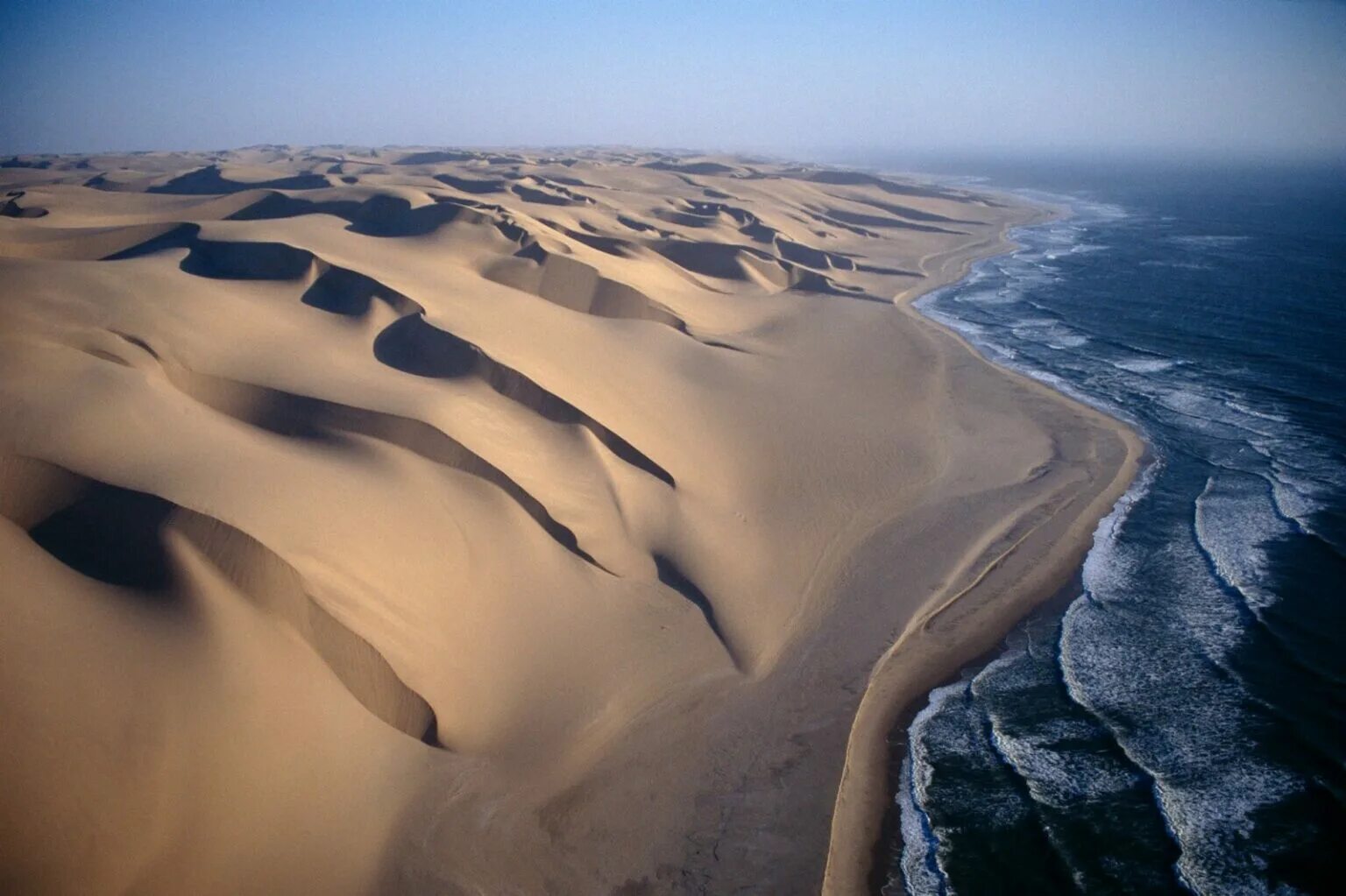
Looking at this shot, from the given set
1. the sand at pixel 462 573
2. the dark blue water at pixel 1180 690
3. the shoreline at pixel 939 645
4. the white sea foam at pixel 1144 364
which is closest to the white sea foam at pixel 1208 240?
the dark blue water at pixel 1180 690

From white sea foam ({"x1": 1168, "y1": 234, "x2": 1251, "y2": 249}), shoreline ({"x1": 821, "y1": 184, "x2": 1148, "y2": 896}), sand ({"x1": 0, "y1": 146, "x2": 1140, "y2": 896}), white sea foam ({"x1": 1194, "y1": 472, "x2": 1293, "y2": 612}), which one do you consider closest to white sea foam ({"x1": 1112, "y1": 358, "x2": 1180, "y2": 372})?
sand ({"x1": 0, "y1": 146, "x2": 1140, "y2": 896})

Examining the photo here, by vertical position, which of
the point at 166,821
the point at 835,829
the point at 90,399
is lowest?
the point at 835,829

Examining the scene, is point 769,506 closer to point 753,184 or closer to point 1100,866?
point 1100,866

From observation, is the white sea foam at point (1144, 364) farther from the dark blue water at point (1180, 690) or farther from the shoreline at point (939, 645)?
the shoreline at point (939, 645)

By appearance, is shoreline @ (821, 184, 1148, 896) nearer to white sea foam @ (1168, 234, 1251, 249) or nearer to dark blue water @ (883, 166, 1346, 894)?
dark blue water @ (883, 166, 1346, 894)

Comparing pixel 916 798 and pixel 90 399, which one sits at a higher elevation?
pixel 90 399

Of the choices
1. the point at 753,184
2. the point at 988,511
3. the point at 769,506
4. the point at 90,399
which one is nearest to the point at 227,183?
the point at 753,184

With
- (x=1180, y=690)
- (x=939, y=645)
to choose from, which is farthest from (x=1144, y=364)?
(x=939, y=645)
